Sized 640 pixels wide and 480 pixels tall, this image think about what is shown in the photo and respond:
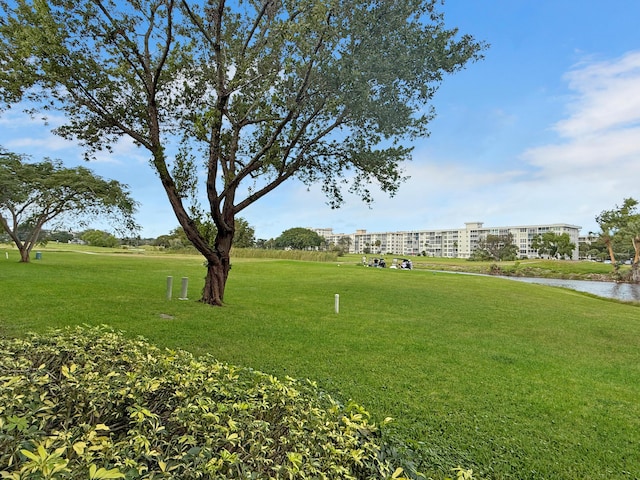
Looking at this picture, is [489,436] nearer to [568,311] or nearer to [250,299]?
[250,299]

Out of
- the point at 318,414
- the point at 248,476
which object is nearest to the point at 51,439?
the point at 248,476

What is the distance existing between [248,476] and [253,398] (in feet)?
3.15

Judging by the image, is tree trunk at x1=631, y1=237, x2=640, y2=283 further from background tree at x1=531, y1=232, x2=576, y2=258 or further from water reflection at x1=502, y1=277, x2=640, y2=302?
background tree at x1=531, y1=232, x2=576, y2=258

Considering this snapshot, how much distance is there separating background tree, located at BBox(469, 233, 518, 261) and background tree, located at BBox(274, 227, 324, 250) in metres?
36.5

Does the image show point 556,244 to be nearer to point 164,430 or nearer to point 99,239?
point 164,430

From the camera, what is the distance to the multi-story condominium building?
109438 millimetres

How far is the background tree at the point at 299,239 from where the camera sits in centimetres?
8694

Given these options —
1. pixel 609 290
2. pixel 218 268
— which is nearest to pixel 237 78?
pixel 218 268

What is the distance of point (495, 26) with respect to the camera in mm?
8461

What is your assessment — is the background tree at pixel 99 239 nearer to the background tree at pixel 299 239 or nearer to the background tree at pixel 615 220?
the background tree at pixel 299 239

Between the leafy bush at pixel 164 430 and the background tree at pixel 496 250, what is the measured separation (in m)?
81.2

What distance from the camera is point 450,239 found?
130m

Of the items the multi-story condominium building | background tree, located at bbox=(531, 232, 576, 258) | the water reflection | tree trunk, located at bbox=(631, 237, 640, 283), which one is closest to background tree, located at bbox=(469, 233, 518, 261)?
background tree, located at bbox=(531, 232, 576, 258)

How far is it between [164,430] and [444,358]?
17.2 ft
